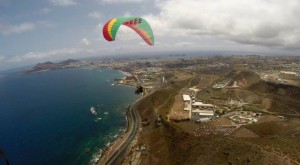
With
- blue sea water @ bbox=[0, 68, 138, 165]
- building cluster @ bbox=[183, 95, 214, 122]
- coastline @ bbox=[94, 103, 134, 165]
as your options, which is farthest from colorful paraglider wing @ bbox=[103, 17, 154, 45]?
building cluster @ bbox=[183, 95, 214, 122]

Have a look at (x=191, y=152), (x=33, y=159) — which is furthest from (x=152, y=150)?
(x=33, y=159)

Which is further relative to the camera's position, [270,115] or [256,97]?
[256,97]

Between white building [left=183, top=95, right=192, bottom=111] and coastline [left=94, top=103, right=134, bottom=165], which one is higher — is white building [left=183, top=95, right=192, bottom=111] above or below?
above

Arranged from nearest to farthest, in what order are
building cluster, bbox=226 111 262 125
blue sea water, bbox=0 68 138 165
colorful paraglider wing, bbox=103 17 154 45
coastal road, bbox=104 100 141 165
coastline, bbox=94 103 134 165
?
colorful paraglider wing, bbox=103 17 154 45 < coastal road, bbox=104 100 141 165 < coastline, bbox=94 103 134 165 < blue sea water, bbox=0 68 138 165 < building cluster, bbox=226 111 262 125

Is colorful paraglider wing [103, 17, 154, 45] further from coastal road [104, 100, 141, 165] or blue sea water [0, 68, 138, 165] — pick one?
blue sea water [0, 68, 138, 165]

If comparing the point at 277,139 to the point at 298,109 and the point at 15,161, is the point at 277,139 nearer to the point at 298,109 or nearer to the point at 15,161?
the point at 298,109

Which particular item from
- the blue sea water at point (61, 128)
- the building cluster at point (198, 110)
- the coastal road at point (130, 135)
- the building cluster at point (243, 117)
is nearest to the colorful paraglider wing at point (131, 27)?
the coastal road at point (130, 135)
